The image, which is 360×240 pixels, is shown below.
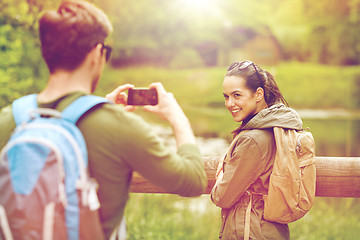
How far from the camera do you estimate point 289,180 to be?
1.86m

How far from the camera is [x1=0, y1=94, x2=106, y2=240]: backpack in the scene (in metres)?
1.12

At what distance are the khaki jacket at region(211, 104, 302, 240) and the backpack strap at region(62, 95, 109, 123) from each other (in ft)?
3.00

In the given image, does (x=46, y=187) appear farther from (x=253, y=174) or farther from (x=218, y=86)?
(x=218, y=86)

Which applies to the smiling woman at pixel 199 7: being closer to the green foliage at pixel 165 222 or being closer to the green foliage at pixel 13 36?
the green foliage at pixel 13 36

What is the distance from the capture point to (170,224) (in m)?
3.79

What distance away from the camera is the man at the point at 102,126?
122cm

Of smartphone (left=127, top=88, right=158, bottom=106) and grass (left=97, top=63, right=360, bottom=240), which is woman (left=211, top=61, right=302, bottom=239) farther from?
grass (left=97, top=63, right=360, bottom=240)

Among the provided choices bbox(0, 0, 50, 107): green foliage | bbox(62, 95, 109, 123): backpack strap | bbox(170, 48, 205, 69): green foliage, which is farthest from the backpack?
bbox(170, 48, 205, 69): green foliage

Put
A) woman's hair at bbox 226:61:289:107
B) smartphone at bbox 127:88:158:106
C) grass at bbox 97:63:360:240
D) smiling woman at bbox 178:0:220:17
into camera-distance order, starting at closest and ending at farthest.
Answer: smartphone at bbox 127:88:158:106 < woman's hair at bbox 226:61:289:107 < grass at bbox 97:63:360:240 < smiling woman at bbox 178:0:220:17

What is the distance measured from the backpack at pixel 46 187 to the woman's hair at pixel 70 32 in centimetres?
23

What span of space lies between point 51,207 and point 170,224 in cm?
279

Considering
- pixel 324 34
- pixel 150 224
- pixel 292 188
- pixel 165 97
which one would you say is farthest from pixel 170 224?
pixel 324 34

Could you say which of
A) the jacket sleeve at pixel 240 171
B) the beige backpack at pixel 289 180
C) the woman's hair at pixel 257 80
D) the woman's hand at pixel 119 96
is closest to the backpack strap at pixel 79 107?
the woman's hand at pixel 119 96

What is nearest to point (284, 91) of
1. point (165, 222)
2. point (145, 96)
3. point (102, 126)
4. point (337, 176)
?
point (165, 222)
